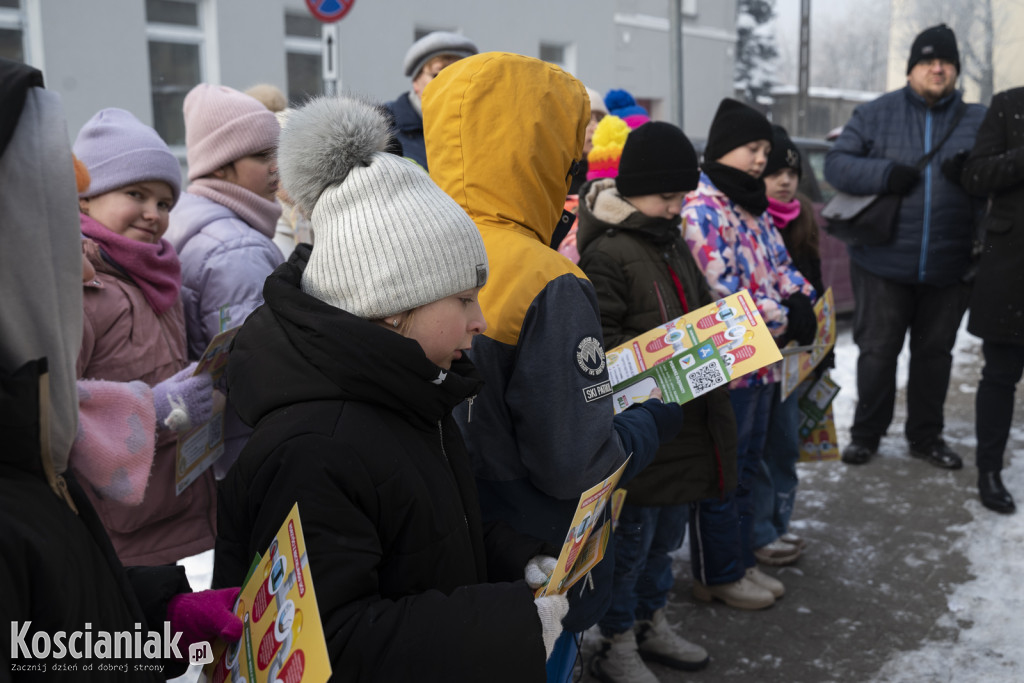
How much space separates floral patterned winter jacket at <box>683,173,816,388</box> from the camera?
3377 mm

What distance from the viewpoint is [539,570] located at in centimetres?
164

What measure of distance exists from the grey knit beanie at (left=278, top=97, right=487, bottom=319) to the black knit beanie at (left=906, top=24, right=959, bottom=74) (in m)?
4.34

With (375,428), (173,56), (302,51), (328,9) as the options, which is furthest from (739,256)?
(302,51)

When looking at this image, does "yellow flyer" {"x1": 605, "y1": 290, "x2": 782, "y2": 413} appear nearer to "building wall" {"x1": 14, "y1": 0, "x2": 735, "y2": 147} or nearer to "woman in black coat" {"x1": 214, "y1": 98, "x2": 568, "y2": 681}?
"woman in black coat" {"x1": 214, "y1": 98, "x2": 568, "y2": 681}

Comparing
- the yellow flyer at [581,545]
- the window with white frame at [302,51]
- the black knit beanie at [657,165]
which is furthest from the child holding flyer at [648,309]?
the window with white frame at [302,51]

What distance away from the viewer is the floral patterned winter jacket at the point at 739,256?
3377 millimetres

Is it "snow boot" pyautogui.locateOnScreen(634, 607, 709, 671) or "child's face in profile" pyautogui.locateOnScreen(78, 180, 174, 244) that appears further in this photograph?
"snow boot" pyautogui.locateOnScreen(634, 607, 709, 671)

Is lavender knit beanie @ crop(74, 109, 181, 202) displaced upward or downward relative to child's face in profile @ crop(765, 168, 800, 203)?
upward

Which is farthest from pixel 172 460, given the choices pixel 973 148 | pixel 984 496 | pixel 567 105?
pixel 973 148

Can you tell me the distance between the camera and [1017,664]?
123 inches

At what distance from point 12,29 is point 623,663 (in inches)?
327

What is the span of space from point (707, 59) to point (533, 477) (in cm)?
1788

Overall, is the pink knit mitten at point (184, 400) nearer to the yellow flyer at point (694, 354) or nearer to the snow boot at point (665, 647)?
the yellow flyer at point (694, 354)

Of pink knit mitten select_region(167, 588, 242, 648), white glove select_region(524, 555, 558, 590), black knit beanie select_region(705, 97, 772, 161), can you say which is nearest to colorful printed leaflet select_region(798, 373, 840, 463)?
black knit beanie select_region(705, 97, 772, 161)
